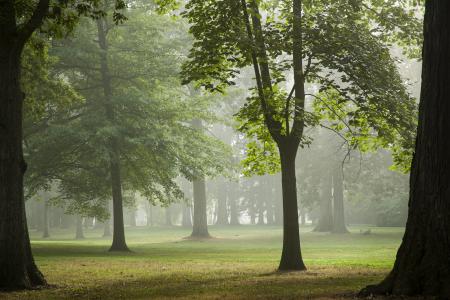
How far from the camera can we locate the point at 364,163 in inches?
1816

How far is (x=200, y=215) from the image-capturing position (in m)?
44.1

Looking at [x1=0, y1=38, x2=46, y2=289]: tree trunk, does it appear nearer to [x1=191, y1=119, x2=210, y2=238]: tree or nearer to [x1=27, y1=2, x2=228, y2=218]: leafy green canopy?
[x1=27, y1=2, x2=228, y2=218]: leafy green canopy

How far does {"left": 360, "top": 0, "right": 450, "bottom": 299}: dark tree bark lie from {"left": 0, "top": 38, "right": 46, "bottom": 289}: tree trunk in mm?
7119

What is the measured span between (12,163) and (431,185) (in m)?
8.13

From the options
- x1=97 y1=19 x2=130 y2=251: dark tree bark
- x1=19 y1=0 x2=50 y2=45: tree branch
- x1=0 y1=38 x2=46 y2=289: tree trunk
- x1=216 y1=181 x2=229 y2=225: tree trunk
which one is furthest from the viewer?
x1=216 y1=181 x2=229 y2=225: tree trunk

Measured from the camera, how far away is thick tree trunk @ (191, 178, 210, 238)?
43150mm

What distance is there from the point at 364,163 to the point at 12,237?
38538mm

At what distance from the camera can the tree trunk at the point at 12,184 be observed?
36.2ft

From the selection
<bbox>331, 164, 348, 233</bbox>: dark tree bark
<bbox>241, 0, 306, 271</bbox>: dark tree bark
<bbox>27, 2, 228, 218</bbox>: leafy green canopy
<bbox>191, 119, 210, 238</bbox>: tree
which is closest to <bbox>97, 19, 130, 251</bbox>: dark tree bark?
<bbox>27, 2, 228, 218</bbox>: leafy green canopy

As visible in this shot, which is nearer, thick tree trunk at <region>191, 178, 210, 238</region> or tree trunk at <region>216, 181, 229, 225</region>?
thick tree trunk at <region>191, 178, 210, 238</region>

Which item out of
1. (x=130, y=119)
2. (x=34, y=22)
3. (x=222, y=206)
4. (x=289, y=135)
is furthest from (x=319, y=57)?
(x=222, y=206)

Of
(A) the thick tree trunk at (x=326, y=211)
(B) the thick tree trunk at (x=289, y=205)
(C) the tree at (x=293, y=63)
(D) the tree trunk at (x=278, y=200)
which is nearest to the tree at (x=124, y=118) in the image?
(B) the thick tree trunk at (x=289, y=205)

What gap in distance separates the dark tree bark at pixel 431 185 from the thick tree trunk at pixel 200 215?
3511 cm

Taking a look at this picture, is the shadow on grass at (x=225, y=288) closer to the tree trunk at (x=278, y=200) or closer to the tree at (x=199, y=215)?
the tree at (x=199, y=215)
